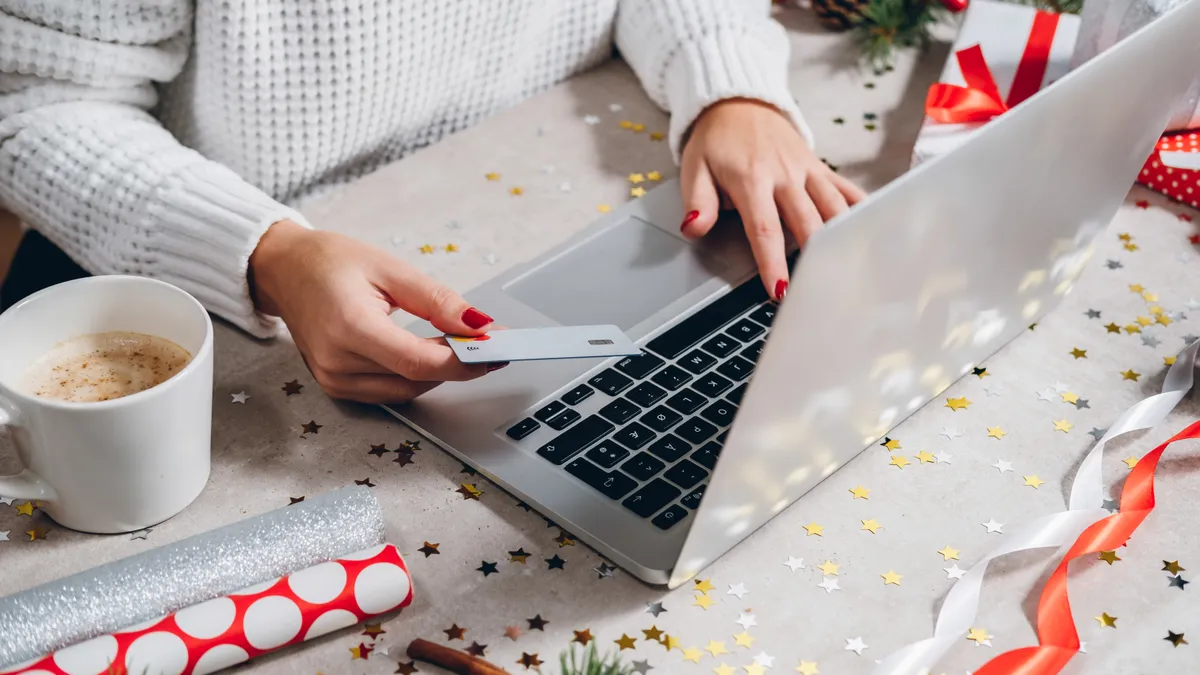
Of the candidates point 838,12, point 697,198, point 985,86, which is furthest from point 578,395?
point 838,12

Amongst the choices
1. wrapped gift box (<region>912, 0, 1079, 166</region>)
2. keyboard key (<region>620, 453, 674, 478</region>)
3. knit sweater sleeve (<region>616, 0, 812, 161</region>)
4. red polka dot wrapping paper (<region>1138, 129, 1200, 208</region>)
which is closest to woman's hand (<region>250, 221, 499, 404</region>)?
keyboard key (<region>620, 453, 674, 478</region>)

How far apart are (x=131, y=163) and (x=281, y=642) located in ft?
1.31

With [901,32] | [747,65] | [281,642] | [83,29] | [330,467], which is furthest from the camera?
[901,32]

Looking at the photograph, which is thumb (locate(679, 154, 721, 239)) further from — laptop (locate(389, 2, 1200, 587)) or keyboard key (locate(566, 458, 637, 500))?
keyboard key (locate(566, 458, 637, 500))

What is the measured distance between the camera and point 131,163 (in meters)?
0.77

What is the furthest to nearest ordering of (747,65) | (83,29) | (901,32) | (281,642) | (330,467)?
1. (901,32)
2. (747,65)
3. (83,29)
4. (330,467)
5. (281,642)

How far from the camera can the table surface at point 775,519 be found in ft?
1.84

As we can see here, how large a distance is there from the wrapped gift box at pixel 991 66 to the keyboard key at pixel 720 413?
322mm

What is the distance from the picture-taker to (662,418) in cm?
65

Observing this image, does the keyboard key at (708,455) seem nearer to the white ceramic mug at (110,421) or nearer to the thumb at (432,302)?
the thumb at (432,302)

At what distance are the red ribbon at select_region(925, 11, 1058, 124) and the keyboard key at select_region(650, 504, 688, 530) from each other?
1.51 feet

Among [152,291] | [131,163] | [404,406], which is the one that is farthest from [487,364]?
[131,163]

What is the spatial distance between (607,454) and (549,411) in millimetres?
53

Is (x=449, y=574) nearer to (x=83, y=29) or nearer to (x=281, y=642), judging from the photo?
(x=281, y=642)
